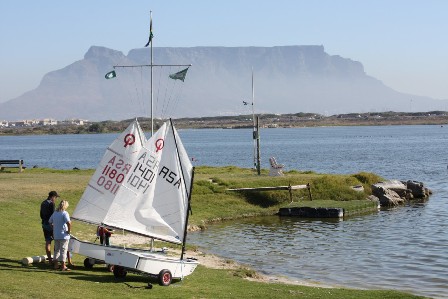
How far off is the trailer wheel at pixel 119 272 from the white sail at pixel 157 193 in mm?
1513

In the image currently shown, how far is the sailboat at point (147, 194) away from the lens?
75.3ft

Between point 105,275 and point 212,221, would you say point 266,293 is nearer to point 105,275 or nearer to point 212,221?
point 105,275

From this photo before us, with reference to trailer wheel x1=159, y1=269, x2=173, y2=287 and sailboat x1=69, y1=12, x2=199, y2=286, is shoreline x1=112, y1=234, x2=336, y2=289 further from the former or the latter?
trailer wheel x1=159, y1=269, x2=173, y2=287

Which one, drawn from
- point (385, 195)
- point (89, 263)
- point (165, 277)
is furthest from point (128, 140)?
point (385, 195)

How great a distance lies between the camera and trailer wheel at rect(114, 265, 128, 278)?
22.3m

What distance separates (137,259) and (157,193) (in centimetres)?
258

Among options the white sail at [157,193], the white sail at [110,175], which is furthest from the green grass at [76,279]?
the white sail at [110,175]

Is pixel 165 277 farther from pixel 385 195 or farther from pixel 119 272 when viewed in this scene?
pixel 385 195

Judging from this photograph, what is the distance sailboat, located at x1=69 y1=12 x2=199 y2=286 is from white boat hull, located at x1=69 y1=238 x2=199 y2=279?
32 millimetres

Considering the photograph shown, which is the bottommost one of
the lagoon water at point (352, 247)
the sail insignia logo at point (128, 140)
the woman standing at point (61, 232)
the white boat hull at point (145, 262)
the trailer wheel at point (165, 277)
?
the lagoon water at point (352, 247)

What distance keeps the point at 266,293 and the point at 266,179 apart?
29.6 metres

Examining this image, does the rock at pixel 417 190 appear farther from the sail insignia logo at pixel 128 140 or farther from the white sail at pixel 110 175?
the sail insignia logo at pixel 128 140

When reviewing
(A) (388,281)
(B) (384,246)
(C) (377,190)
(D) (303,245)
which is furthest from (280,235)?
(C) (377,190)

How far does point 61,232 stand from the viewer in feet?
73.9
